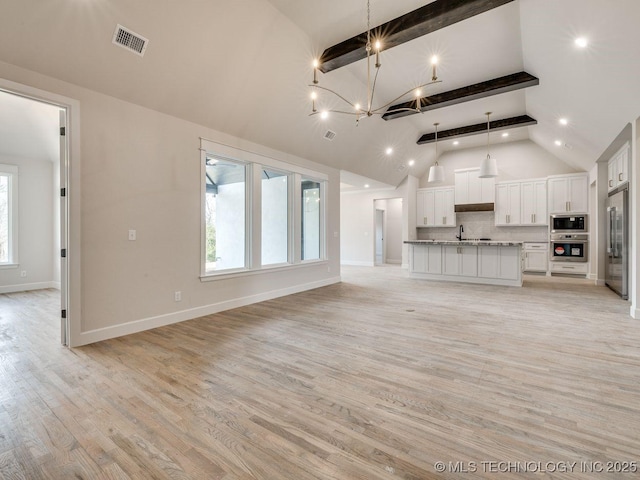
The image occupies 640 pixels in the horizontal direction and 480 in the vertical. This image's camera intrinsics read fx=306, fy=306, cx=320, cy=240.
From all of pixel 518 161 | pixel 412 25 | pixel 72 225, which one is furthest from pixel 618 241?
pixel 72 225

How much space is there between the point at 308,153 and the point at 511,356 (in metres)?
4.76

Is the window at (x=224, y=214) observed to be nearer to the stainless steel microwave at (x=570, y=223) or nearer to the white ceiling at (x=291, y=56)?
the white ceiling at (x=291, y=56)

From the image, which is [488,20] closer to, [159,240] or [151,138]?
[151,138]

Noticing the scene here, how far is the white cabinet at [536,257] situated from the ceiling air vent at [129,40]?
973cm

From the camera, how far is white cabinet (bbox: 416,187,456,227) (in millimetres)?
9961

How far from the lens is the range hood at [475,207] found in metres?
9.27

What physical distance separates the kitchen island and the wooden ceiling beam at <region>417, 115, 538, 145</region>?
2.92m

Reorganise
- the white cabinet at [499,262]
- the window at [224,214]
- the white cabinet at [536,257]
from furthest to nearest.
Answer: the white cabinet at [536,257], the white cabinet at [499,262], the window at [224,214]

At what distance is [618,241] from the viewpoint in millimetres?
5516

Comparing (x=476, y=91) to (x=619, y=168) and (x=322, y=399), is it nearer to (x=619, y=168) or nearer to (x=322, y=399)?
(x=619, y=168)

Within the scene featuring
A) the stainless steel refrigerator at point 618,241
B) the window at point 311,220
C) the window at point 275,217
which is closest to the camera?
the stainless steel refrigerator at point 618,241

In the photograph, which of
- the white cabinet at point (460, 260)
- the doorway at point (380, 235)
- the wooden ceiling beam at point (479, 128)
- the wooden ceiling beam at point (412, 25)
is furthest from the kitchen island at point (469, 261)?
the wooden ceiling beam at point (412, 25)

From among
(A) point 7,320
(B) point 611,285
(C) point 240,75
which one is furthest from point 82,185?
(B) point 611,285

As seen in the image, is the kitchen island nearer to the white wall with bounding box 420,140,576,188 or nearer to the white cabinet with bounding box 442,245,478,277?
the white cabinet with bounding box 442,245,478,277
